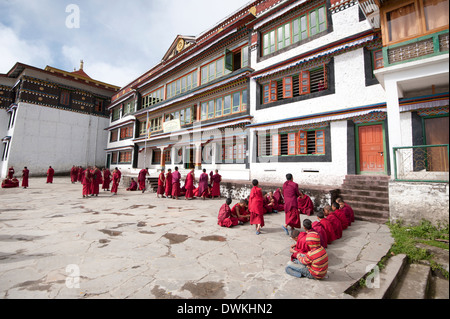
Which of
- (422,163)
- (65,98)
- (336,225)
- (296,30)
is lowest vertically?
(336,225)

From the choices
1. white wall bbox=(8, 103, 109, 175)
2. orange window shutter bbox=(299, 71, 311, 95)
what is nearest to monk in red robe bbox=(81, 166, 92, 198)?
orange window shutter bbox=(299, 71, 311, 95)

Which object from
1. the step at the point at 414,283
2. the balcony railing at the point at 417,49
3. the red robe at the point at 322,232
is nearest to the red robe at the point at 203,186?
the red robe at the point at 322,232

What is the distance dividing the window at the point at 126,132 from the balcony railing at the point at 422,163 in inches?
902

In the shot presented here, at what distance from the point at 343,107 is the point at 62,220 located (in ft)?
35.3

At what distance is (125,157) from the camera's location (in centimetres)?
2436

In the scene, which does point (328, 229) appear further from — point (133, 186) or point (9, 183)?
point (9, 183)

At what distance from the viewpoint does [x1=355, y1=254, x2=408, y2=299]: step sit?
2.77 m

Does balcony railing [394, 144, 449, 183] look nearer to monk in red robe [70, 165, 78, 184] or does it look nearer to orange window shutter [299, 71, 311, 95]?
orange window shutter [299, 71, 311, 95]

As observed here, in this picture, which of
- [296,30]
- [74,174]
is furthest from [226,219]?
[74,174]

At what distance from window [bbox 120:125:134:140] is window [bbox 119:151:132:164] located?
170 centimetres

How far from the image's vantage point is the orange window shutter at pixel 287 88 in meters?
10.8

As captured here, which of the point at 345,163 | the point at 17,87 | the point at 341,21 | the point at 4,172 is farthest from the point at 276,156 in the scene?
the point at 17,87

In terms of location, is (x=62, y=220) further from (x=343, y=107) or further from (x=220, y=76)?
(x=220, y=76)

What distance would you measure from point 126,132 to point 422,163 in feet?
81.8
